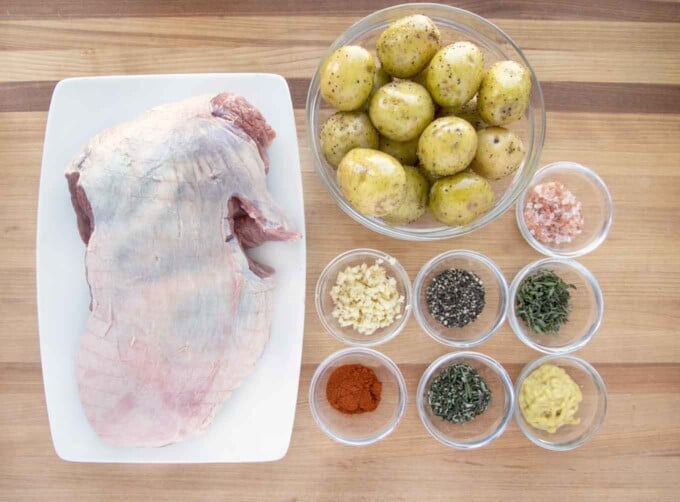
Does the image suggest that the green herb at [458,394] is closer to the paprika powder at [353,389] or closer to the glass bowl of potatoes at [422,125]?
the paprika powder at [353,389]

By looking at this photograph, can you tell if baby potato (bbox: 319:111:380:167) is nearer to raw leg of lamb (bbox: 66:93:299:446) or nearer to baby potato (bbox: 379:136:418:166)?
baby potato (bbox: 379:136:418:166)

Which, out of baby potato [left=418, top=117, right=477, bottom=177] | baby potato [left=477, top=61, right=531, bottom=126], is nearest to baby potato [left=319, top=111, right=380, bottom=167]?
baby potato [left=418, top=117, right=477, bottom=177]

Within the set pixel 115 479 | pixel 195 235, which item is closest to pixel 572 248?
pixel 195 235

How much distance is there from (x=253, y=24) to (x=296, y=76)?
164 millimetres

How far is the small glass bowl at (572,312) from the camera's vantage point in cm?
129

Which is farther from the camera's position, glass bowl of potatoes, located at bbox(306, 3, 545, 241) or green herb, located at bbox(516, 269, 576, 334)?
green herb, located at bbox(516, 269, 576, 334)

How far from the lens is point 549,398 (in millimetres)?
1258

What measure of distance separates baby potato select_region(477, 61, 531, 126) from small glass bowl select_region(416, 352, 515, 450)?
58 cm

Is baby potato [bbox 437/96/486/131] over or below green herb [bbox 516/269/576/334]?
over

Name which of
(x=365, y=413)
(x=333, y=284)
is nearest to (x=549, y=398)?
(x=365, y=413)

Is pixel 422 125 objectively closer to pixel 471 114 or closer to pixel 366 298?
pixel 471 114

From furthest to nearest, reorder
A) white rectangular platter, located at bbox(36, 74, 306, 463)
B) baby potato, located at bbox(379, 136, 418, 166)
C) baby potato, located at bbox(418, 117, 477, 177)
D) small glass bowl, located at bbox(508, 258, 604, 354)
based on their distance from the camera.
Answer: small glass bowl, located at bbox(508, 258, 604, 354) → white rectangular platter, located at bbox(36, 74, 306, 463) → baby potato, located at bbox(379, 136, 418, 166) → baby potato, located at bbox(418, 117, 477, 177)

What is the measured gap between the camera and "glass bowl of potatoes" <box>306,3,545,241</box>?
934mm

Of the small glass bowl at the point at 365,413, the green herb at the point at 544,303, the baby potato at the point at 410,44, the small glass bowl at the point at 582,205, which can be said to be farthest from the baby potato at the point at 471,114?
the small glass bowl at the point at 365,413
